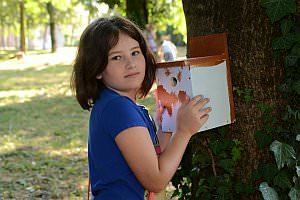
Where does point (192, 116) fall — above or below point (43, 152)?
above

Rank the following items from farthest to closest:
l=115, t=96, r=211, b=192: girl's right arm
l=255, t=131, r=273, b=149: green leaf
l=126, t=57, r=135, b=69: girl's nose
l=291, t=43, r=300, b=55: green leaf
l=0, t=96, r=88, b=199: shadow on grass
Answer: l=0, t=96, r=88, b=199: shadow on grass < l=255, t=131, r=273, b=149: green leaf < l=291, t=43, r=300, b=55: green leaf < l=126, t=57, r=135, b=69: girl's nose < l=115, t=96, r=211, b=192: girl's right arm

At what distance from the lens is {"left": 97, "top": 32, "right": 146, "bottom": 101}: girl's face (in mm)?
A: 1575

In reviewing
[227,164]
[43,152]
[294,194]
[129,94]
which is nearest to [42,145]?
[43,152]

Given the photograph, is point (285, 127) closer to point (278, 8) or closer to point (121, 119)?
point (278, 8)

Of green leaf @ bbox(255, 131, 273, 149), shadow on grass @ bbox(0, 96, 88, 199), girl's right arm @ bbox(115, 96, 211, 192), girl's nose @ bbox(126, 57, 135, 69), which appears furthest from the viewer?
shadow on grass @ bbox(0, 96, 88, 199)

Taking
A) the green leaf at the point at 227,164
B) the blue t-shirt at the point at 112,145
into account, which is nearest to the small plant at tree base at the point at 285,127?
the green leaf at the point at 227,164

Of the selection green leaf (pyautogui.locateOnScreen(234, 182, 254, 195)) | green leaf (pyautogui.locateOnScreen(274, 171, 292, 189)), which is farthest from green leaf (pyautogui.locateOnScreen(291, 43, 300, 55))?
green leaf (pyautogui.locateOnScreen(234, 182, 254, 195))

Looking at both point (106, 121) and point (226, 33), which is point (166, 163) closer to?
point (106, 121)

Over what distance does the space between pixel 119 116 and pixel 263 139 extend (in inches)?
24.8

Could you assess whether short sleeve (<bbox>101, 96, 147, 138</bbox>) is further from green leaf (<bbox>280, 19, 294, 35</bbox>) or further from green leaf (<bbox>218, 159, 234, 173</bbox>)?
green leaf (<bbox>280, 19, 294, 35</bbox>)

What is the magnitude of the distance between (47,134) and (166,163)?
625 cm

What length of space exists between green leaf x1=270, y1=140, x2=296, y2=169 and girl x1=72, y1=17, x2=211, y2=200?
0.31m

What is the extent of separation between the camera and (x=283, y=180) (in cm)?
174

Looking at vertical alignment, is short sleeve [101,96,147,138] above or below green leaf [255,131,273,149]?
above
